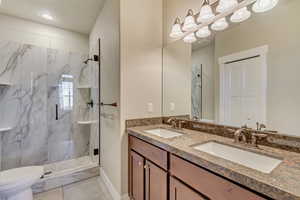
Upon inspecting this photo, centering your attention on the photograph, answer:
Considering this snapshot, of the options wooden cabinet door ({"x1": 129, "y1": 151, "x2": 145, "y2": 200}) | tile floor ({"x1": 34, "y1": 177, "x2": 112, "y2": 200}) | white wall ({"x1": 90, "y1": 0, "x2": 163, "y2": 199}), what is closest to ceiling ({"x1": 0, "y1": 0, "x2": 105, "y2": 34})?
white wall ({"x1": 90, "y1": 0, "x2": 163, "y2": 199})

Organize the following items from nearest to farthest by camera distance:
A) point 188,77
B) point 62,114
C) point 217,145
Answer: point 217,145 → point 188,77 → point 62,114

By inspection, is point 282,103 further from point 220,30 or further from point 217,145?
point 220,30

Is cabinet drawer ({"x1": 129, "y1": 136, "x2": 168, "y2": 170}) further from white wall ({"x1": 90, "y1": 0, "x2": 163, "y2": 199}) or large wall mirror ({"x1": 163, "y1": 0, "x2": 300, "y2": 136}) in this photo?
large wall mirror ({"x1": 163, "y1": 0, "x2": 300, "y2": 136})

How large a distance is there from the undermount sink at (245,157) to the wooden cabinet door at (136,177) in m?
0.69

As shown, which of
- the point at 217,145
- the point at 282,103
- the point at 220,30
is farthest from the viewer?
the point at 220,30

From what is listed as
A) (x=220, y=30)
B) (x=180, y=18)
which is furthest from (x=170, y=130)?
(x=180, y=18)

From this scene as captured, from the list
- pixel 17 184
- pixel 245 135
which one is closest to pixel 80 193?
pixel 17 184

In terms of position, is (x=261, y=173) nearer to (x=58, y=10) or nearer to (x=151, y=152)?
(x=151, y=152)

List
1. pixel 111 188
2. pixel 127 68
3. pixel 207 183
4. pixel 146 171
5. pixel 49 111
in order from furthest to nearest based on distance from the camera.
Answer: pixel 49 111
pixel 111 188
pixel 127 68
pixel 146 171
pixel 207 183

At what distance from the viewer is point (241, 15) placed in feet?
4.32

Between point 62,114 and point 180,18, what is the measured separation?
269cm

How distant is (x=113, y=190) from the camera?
6.56ft

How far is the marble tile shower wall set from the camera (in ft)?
8.11

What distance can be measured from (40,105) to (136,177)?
2.26m
